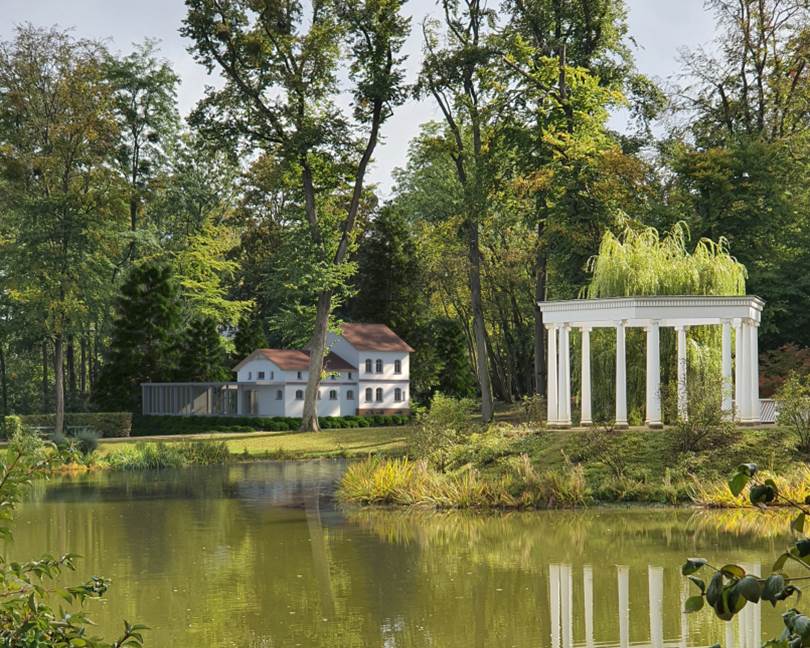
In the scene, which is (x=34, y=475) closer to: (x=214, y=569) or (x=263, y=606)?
(x=263, y=606)

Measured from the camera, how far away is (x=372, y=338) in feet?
216

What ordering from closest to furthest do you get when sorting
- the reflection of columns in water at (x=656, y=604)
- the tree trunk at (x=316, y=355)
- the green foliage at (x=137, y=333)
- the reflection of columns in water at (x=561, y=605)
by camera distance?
the reflection of columns in water at (x=656, y=604) < the reflection of columns in water at (x=561, y=605) < the tree trunk at (x=316, y=355) < the green foliage at (x=137, y=333)

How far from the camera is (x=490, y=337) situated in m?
70.9

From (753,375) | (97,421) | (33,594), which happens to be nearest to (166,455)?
(97,421)

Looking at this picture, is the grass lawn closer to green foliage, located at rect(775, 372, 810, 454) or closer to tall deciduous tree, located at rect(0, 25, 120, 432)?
tall deciduous tree, located at rect(0, 25, 120, 432)

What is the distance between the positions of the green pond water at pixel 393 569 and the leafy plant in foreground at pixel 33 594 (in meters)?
5.91

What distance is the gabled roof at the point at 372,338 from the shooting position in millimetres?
64625

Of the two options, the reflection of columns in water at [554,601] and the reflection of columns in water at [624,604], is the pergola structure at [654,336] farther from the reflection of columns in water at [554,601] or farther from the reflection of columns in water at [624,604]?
the reflection of columns in water at [554,601]

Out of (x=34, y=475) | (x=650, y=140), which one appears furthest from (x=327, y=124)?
(x=34, y=475)

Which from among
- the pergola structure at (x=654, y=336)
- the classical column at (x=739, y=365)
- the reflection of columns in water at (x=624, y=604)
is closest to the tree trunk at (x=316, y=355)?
the pergola structure at (x=654, y=336)

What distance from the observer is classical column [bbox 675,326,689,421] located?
2877 centimetres

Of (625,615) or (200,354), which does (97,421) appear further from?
(625,615)

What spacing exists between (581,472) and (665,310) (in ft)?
23.2

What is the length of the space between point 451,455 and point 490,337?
4224 cm
